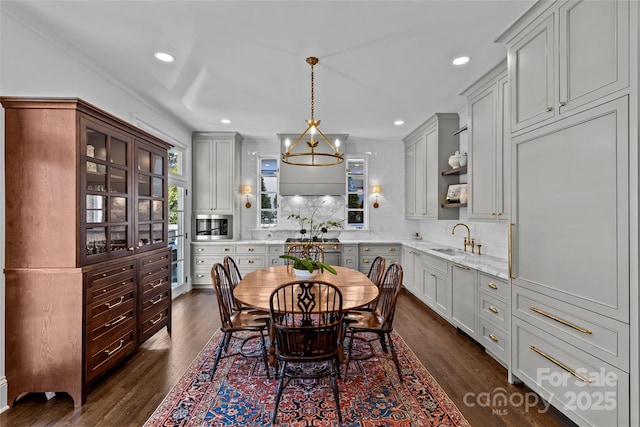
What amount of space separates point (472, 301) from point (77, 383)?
3470 millimetres

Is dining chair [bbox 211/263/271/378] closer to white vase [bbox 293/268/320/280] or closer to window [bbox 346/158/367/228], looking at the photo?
white vase [bbox 293/268/320/280]

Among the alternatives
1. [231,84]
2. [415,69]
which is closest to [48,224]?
[231,84]

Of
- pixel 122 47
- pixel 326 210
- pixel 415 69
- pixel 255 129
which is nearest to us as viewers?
pixel 122 47

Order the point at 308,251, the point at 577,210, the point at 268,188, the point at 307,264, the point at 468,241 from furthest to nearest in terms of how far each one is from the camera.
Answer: the point at 268,188, the point at 468,241, the point at 308,251, the point at 307,264, the point at 577,210

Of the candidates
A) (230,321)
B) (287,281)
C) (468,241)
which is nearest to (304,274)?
(287,281)

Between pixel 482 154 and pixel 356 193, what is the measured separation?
301 centimetres

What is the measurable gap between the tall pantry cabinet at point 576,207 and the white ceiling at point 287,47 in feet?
1.73

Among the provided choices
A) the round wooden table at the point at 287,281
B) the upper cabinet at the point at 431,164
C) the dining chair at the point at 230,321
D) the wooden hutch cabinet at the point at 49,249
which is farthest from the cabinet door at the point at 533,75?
the wooden hutch cabinet at the point at 49,249

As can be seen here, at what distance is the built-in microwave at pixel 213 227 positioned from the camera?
5.55 m

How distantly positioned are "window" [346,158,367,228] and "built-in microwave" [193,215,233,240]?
232cm

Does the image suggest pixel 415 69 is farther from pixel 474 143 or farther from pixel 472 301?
pixel 472 301

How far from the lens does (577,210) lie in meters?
1.82

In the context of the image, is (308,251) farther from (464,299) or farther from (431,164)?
(431,164)

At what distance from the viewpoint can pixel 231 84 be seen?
341 centimetres
